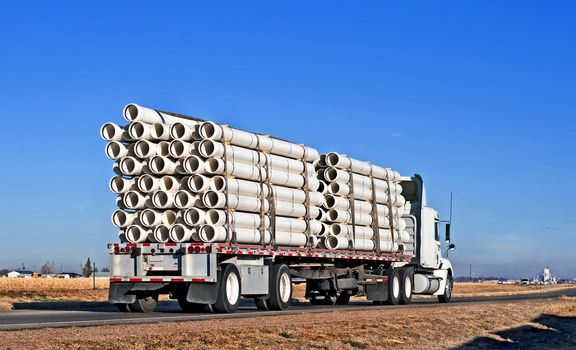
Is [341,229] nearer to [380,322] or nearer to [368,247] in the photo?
[368,247]

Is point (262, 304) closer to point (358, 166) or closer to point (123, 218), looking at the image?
point (123, 218)

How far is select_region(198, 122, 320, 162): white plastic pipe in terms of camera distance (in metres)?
A: 27.0

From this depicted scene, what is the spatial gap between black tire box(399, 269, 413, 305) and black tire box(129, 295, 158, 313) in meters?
→ 12.6

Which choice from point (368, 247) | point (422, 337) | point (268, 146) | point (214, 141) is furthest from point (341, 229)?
point (422, 337)

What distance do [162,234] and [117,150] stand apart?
8.62 ft

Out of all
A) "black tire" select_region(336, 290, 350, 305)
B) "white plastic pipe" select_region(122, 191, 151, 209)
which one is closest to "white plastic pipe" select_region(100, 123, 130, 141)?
"white plastic pipe" select_region(122, 191, 151, 209)

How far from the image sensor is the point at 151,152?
26.9 metres

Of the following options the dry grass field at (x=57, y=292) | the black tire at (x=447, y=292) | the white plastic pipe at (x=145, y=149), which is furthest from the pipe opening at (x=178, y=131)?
the black tire at (x=447, y=292)

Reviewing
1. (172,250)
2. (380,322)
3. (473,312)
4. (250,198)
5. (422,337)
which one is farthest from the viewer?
(473,312)

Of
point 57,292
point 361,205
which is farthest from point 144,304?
point 57,292

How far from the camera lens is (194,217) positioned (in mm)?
26688

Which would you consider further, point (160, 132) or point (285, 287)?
point (285, 287)

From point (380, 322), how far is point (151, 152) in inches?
308

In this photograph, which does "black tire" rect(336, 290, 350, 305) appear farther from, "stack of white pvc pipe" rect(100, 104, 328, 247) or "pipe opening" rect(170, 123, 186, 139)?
"pipe opening" rect(170, 123, 186, 139)
